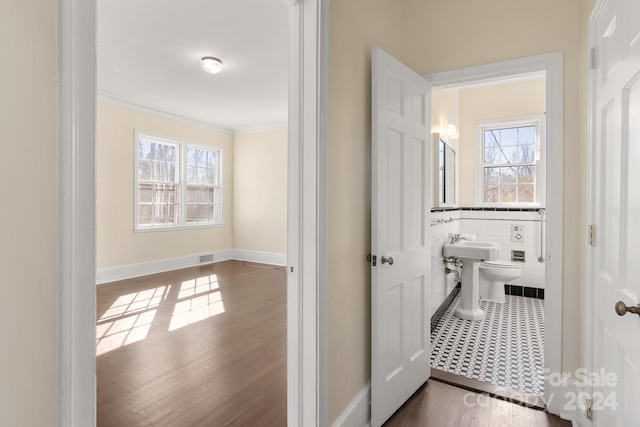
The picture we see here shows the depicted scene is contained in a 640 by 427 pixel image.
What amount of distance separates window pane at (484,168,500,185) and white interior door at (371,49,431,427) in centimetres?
299

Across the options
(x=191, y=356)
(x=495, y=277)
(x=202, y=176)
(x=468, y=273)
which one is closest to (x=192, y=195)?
(x=202, y=176)

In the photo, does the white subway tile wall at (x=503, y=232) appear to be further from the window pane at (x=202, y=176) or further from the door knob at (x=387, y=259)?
the window pane at (x=202, y=176)

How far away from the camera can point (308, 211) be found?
1608 mm

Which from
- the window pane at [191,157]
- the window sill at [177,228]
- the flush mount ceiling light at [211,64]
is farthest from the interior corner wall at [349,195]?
the window pane at [191,157]

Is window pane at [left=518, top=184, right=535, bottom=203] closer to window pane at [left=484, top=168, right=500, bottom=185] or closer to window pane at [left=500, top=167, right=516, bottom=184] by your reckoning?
window pane at [left=500, top=167, right=516, bottom=184]

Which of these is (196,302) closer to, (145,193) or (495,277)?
(145,193)

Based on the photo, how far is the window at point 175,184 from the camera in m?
5.70

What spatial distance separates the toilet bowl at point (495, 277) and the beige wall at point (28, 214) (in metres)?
4.25

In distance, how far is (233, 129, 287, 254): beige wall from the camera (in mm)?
6801

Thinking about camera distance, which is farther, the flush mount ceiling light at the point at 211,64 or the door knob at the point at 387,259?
the flush mount ceiling light at the point at 211,64

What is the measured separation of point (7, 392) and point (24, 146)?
457 mm

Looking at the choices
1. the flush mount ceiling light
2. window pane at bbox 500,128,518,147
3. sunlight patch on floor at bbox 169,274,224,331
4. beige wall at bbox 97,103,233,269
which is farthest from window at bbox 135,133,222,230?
window pane at bbox 500,128,518,147

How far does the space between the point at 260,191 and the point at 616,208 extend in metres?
6.21

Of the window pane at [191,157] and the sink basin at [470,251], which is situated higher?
the window pane at [191,157]
